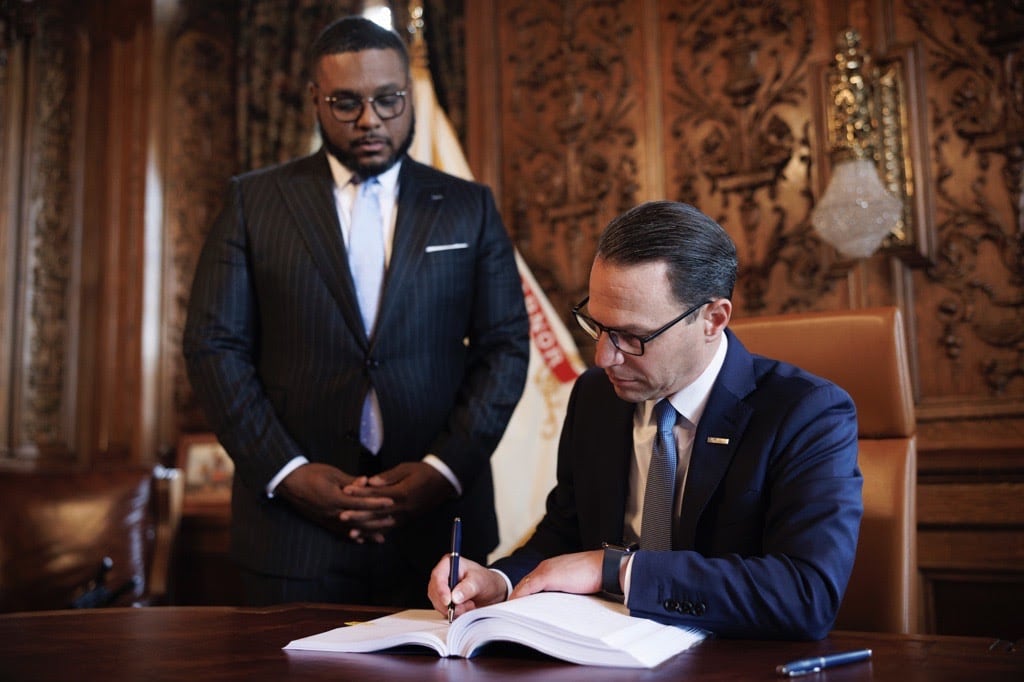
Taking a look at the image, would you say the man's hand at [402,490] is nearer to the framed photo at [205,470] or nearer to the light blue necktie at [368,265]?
the light blue necktie at [368,265]

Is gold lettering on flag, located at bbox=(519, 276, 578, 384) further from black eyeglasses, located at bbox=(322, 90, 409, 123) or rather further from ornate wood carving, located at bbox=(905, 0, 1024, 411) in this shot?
black eyeglasses, located at bbox=(322, 90, 409, 123)

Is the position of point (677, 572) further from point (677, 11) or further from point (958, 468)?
point (677, 11)

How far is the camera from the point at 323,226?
220cm

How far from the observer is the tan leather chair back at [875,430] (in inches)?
69.1

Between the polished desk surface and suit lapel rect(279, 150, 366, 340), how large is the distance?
2.77 ft

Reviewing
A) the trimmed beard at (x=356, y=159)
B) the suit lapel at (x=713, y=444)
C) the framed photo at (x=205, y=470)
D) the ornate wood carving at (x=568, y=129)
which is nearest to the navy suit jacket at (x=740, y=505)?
the suit lapel at (x=713, y=444)

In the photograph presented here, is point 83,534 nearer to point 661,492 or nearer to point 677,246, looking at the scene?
point 661,492

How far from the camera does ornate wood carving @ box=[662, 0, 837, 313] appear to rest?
138 inches

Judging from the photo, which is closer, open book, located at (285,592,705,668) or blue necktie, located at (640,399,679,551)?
open book, located at (285,592,705,668)

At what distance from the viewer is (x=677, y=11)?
3818 mm

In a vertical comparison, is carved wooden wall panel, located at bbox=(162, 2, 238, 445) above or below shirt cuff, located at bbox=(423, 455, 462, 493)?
above

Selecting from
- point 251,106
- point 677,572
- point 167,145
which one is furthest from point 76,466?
point 677,572

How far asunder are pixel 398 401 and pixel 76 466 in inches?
125

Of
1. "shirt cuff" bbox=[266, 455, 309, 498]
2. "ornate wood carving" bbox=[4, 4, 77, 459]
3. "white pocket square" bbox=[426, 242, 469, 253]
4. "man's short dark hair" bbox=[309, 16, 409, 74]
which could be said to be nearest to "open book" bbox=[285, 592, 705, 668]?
"shirt cuff" bbox=[266, 455, 309, 498]
